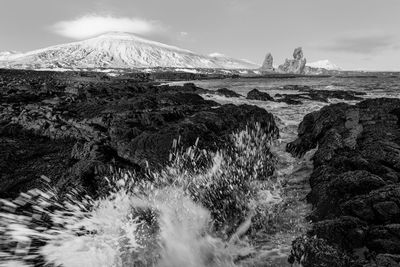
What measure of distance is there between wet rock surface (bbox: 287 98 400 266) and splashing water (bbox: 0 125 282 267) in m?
1.68

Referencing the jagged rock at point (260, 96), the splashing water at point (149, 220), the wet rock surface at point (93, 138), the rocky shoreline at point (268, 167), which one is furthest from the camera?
the jagged rock at point (260, 96)

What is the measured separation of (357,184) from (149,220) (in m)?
5.60

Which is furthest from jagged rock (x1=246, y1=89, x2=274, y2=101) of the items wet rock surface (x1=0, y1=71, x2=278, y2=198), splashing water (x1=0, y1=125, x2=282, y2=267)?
splashing water (x1=0, y1=125, x2=282, y2=267)

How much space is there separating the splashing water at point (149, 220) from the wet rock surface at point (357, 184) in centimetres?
168

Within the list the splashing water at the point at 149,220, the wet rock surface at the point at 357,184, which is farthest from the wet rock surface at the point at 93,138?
the wet rock surface at the point at 357,184

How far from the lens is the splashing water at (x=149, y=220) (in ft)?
21.7

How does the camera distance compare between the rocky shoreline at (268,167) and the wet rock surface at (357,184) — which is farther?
the rocky shoreline at (268,167)

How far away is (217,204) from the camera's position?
8992 mm

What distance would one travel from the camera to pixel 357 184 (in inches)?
317

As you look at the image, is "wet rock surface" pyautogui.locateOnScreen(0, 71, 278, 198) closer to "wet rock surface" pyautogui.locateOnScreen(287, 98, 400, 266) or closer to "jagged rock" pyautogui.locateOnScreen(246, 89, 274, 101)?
"wet rock surface" pyautogui.locateOnScreen(287, 98, 400, 266)

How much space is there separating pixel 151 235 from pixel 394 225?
534 cm

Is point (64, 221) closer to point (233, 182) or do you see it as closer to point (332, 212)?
point (233, 182)

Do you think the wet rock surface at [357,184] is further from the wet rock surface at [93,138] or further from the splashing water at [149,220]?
the wet rock surface at [93,138]

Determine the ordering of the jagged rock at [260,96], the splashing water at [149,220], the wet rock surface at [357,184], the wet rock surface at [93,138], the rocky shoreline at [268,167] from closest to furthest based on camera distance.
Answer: the wet rock surface at [357,184] < the rocky shoreline at [268,167] < the splashing water at [149,220] < the wet rock surface at [93,138] < the jagged rock at [260,96]
